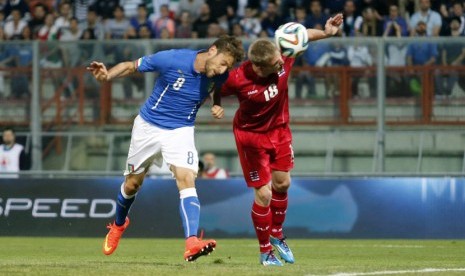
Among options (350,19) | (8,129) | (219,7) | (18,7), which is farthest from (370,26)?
(18,7)

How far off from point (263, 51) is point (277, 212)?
2.04 metres

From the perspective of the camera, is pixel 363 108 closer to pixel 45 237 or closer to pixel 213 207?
pixel 213 207

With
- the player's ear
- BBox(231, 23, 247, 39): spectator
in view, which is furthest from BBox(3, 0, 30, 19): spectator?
the player's ear

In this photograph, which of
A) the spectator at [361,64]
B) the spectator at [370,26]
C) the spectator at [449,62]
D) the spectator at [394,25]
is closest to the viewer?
the spectator at [449,62]

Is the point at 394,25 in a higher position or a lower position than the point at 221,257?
higher

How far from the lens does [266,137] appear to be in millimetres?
12359

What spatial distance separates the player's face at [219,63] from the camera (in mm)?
11570

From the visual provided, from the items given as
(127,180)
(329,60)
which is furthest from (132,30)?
(127,180)

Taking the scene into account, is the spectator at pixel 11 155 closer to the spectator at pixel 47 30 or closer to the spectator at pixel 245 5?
the spectator at pixel 47 30

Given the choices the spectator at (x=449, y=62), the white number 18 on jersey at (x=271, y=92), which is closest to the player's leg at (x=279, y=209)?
the white number 18 on jersey at (x=271, y=92)

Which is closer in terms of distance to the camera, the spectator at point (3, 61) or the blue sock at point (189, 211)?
the blue sock at point (189, 211)

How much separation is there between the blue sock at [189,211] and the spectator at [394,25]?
10.4 meters

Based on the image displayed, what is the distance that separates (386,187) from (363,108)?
1423 mm

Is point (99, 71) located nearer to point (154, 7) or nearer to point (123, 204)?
point (123, 204)
